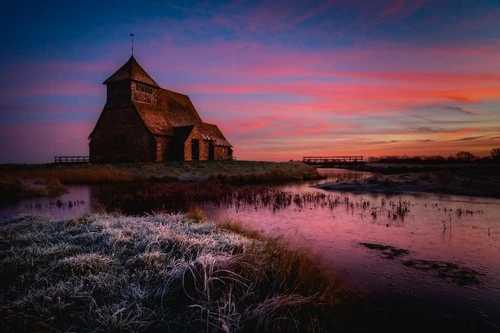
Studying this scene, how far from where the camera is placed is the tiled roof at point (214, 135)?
49.9 metres

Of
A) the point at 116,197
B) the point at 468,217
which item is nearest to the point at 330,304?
the point at 468,217

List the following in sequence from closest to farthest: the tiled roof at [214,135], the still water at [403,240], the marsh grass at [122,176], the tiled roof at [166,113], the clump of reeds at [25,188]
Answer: the still water at [403,240]
the clump of reeds at [25,188]
the marsh grass at [122,176]
the tiled roof at [166,113]
the tiled roof at [214,135]

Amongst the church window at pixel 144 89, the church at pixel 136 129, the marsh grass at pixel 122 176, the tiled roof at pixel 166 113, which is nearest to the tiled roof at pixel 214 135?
the tiled roof at pixel 166 113

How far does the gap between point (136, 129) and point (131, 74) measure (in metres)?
7.21

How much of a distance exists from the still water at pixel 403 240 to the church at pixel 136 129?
24.5 metres

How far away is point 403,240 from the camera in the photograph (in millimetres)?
8859

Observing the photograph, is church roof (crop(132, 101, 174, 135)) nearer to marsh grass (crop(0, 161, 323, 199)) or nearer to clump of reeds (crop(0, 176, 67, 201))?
marsh grass (crop(0, 161, 323, 199))

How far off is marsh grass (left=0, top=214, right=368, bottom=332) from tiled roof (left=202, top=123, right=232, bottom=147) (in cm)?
4304

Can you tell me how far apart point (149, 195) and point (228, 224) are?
8.44 meters

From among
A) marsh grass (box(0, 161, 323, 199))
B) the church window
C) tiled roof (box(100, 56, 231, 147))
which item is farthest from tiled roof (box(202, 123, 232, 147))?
marsh grass (box(0, 161, 323, 199))

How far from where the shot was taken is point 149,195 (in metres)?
15.8

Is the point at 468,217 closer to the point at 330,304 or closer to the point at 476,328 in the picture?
the point at 476,328

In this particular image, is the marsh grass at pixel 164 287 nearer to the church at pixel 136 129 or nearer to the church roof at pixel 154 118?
the church at pixel 136 129

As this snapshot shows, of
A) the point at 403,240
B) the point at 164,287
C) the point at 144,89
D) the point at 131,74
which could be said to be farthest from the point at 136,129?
the point at 164,287
